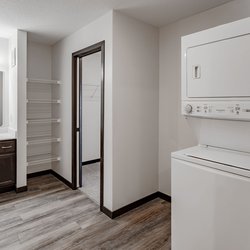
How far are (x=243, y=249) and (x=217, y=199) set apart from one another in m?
0.29

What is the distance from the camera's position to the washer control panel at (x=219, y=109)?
127 centimetres

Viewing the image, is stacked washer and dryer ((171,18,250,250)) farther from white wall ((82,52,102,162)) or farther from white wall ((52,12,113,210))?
white wall ((82,52,102,162))

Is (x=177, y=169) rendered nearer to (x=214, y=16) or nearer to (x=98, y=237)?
(x=98, y=237)

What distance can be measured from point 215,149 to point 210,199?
14.7 inches

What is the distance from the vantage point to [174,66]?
253 centimetres

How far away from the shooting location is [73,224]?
7.14 feet

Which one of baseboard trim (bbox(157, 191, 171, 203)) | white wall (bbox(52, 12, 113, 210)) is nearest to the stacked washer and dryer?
white wall (bbox(52, 12, 113, 210))

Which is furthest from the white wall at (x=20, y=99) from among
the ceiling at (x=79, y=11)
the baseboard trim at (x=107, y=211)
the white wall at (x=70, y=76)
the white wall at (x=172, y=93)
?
the white wall at (x=172, y=93)

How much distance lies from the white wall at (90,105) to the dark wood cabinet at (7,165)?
1.67 metres

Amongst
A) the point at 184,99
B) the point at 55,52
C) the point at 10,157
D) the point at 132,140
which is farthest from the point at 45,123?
the point at 184,99

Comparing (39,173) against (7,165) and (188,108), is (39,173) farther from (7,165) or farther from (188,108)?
(188,108)

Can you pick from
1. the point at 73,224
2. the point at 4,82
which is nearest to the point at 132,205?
the point at 73,224

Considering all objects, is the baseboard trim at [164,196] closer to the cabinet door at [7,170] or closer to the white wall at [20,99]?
the white wall at [20,99]

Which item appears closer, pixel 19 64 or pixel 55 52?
pixel 19 64
